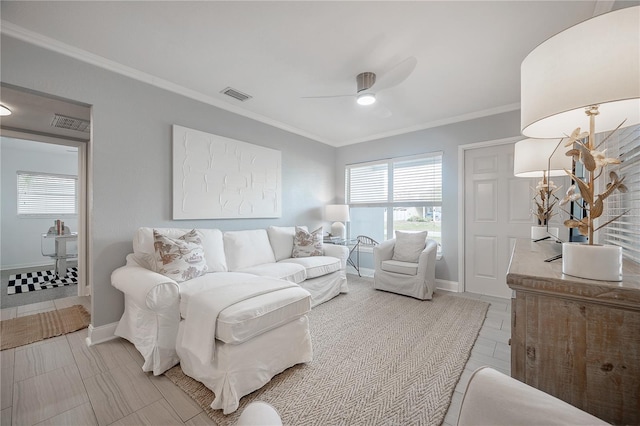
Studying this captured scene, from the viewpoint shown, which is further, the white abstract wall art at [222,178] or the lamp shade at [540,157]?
the white abstract wall art at [222,178]

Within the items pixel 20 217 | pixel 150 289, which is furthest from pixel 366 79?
pixel 20 217

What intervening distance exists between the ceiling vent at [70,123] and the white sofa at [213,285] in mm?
1872

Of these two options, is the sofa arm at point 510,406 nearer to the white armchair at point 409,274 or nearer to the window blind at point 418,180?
the white armchair at point 409,274

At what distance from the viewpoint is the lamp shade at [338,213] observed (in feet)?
14.7

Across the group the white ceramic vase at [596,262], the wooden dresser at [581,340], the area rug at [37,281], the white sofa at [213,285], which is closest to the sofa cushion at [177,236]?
the white sofa at [213,285]

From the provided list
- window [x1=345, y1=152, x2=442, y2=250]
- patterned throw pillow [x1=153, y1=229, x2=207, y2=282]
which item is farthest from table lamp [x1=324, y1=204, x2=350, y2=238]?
patterned throw pillow [x1=153, y1=229, x2=207, y2=282]

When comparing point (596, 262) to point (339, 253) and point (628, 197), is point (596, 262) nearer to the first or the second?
point (628, 197)

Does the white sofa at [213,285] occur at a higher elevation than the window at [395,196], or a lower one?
lower

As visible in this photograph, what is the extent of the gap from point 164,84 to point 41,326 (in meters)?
2.75

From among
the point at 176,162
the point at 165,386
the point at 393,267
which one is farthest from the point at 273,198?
the point at 165,386

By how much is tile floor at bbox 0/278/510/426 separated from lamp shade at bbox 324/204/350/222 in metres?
2.57

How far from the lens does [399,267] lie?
3480 mm

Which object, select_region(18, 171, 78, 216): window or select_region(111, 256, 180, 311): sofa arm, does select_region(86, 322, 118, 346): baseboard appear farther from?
select_region(18, 171, 78, 216): window

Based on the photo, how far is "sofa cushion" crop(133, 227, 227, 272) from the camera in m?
2.38
